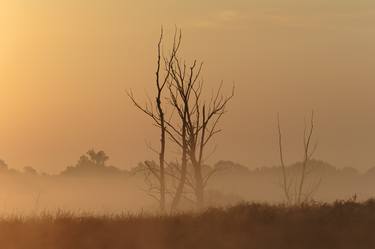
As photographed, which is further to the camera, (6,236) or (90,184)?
(90,184)

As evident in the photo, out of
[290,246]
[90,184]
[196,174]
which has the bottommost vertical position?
[290,246]

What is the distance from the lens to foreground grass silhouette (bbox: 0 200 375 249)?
575 inches

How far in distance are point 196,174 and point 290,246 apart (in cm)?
1897

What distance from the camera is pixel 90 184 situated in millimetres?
185500

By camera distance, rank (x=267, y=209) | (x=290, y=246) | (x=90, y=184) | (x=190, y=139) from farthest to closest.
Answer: (x=90, y=184) < (x=190, y=139) < (x=267, y=209) < (x=290, y=246)

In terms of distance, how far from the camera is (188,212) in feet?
58.1

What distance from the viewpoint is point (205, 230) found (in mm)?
15250

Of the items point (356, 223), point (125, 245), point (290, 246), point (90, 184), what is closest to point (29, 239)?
point (125, 245)

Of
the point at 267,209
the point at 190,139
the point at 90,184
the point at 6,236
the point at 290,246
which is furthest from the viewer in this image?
the point at 90,184

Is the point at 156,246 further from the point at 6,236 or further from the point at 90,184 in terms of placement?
the point at 90,184

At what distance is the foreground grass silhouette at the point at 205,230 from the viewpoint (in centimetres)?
1462

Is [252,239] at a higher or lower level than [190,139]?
lower

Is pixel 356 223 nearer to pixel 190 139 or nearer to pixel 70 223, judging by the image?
pixel 70 223

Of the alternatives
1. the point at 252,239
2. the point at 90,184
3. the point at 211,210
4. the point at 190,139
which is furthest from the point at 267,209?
the point at 90,184
